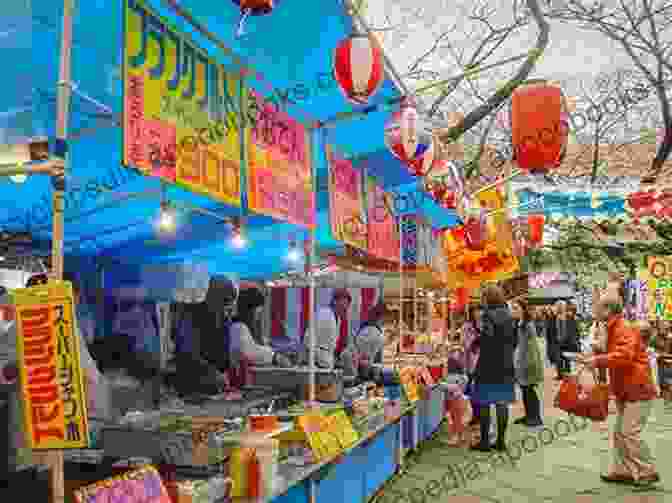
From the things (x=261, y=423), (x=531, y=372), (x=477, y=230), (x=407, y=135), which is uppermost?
(x=407, y=135)

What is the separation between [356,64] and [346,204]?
6.38ft

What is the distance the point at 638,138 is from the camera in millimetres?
22312

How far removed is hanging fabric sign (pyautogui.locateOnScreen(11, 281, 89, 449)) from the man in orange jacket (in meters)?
5.58

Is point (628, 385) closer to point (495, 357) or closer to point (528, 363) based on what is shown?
point (495, 357)

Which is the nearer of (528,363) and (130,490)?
(130,490)

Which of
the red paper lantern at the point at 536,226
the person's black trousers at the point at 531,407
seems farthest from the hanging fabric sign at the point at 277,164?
the red paper lantern at the point at 536,226

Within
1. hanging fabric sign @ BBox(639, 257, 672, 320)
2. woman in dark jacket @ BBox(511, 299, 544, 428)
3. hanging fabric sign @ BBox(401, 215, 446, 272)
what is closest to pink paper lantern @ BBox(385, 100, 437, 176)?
hanging fabric sign @ BBox(401, 215, 446, 272)

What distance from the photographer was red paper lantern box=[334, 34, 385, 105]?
4.22 meters

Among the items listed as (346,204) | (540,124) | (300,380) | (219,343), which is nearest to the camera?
(300,380)

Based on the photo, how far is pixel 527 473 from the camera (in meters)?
7.26

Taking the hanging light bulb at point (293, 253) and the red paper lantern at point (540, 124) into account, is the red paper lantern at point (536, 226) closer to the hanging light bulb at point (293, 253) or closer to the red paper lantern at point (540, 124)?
the hanging light bulb at point (293, 253)

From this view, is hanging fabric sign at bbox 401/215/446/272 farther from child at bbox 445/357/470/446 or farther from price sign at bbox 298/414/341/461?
price sign at bbox 298/414/341/461

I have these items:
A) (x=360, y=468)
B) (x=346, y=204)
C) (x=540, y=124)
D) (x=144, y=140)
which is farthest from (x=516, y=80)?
(x=144, y=140)

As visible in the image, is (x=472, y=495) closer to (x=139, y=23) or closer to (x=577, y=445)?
(x=577, y=445)
